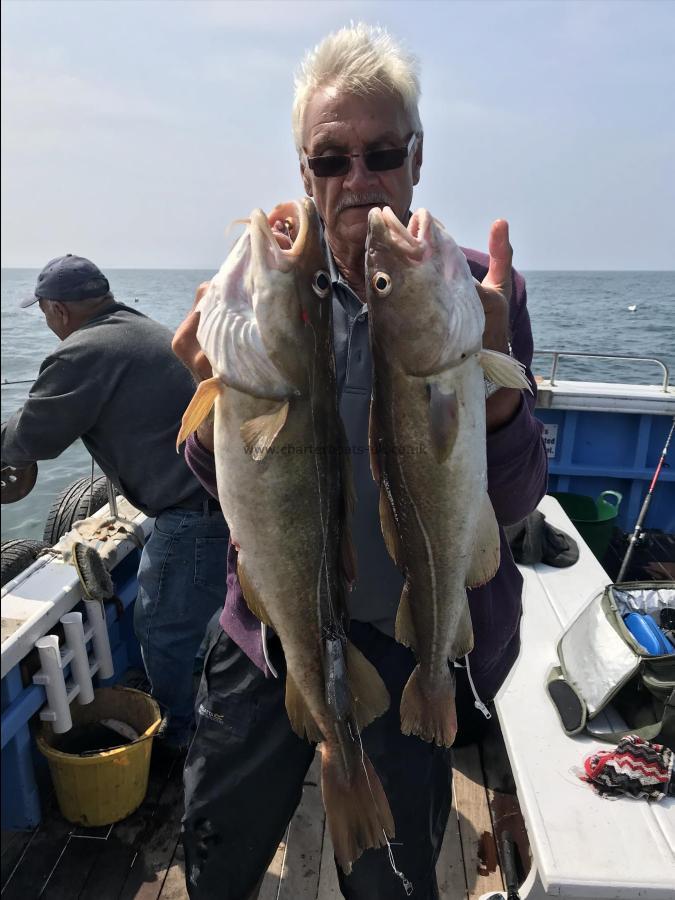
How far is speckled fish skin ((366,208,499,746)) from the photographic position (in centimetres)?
186

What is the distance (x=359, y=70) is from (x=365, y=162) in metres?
0.28

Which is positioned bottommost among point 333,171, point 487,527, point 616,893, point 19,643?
point 616,893

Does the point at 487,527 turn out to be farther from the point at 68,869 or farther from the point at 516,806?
the point at 68,869

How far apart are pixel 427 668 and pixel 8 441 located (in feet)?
10.6

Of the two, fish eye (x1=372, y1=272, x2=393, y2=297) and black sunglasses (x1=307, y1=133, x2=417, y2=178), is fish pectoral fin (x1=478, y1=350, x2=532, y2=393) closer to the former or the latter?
fish eye (x1=372, y1=272, x2=393, y2=297)

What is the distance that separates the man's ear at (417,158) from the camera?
91.3 inches

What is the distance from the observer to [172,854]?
346 cm

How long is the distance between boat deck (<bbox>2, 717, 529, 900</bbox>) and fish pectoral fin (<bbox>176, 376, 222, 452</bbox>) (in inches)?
103

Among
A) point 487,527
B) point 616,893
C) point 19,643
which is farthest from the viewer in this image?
point 19,643

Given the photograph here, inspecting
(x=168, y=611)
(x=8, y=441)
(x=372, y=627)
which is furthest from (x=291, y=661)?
(x=8, y=441)

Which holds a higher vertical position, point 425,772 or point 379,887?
point 425,772

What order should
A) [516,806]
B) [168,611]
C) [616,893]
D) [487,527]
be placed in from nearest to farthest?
[487,527] < [616,893] < [516,806] < [168,611]

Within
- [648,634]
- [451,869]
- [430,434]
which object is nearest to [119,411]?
[430,434]

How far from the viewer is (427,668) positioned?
2.08 metres
